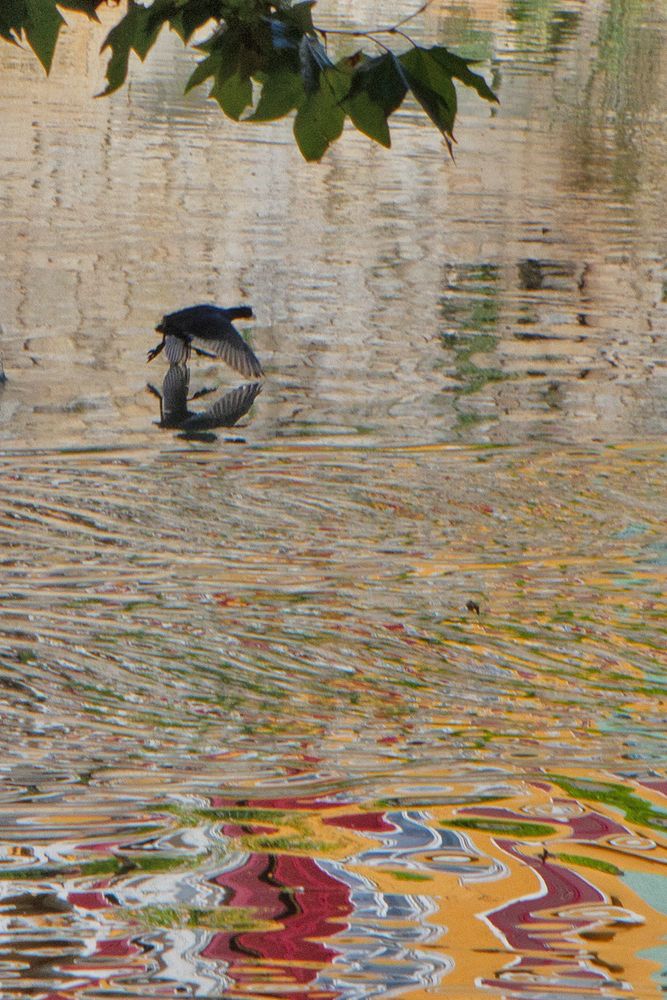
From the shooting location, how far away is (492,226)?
11375 mm

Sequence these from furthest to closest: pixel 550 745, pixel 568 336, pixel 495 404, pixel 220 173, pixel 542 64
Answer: pixel 542 64
pixel 220 173
pixel 568 336
pixel 495 404
pixel 550 745

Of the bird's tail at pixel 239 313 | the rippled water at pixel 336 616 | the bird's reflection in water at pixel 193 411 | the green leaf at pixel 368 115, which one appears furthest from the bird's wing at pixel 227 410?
the green leaf at pixel 368 115

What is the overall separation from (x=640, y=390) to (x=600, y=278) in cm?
265

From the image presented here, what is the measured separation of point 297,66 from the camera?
7.09 ft

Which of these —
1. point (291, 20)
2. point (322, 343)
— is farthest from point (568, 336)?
point (291, 20)

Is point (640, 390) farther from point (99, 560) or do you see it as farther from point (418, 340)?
point (99, 560)

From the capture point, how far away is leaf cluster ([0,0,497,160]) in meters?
2.11

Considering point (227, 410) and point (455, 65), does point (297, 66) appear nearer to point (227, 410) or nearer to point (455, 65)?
point (455, 65)

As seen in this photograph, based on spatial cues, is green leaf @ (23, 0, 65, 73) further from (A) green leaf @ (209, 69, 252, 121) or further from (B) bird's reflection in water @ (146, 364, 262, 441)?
(B) bird's reflection in water @ (146, 364, 262, 441)

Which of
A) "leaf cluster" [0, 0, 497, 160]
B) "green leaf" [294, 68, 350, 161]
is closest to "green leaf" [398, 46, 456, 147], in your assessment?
"leaf cluster" [0, 0, 497, 160]

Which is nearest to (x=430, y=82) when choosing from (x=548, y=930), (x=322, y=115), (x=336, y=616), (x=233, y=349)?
(x=322, y=115)

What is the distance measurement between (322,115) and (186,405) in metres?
4.71

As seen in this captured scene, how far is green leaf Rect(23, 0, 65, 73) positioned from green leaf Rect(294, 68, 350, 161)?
36cm

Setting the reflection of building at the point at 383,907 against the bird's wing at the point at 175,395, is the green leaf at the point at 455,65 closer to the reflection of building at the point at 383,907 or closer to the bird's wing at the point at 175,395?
the reflection of building at the point at 383,907
